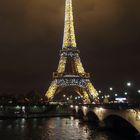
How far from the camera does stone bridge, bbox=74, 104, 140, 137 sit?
41169 mm

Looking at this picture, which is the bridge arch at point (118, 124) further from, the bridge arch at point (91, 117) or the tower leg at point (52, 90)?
the tower leg at point (52, 90)

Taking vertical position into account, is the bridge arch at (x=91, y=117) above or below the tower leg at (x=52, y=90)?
below

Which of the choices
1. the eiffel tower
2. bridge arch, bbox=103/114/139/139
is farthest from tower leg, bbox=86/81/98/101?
bridge arch, bbox=103/114/139/139

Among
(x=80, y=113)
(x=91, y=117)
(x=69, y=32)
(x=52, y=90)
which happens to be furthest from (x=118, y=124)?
(x=69, y=32)

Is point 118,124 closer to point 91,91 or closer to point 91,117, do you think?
point 91,117

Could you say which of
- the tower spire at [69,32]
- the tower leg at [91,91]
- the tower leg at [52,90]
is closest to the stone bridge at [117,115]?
the tower leg at [91,91]

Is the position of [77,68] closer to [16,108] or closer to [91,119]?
[16,108]

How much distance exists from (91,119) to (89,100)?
31.7 metres

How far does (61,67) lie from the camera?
11312cm

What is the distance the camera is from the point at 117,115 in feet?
161

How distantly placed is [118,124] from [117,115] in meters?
13.8

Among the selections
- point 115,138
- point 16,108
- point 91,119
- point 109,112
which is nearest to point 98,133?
point 109,112

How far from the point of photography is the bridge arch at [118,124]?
179ft

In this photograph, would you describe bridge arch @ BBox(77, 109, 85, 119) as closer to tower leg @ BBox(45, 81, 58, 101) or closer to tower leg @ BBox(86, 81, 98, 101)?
tower leg @ BBox(86, 81, 98, 101)
